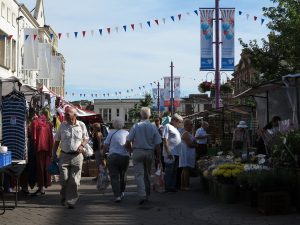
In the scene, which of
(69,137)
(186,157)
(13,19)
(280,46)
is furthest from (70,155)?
(13,19)

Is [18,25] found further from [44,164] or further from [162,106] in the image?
[44,164]

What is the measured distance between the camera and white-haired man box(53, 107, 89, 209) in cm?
970

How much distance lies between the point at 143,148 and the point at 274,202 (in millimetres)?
2743

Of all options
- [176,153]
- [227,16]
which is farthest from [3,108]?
[227,16]

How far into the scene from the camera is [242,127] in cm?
1555

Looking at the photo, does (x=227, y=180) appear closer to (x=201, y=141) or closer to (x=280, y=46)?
(x=201, y=141)

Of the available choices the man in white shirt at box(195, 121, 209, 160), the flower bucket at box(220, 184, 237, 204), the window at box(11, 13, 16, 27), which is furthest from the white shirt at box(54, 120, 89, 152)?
the window at box(11, 13, 16, 27)

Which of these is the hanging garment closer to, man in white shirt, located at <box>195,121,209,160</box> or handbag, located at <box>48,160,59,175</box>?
handbag, located at <box>48,160,59,175</box>

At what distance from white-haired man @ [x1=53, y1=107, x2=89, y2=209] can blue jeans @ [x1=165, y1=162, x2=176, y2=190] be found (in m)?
2.88

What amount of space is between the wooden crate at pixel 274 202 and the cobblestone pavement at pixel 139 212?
0.14 metres

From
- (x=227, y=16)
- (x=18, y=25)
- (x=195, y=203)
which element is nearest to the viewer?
(x=195, y=203)

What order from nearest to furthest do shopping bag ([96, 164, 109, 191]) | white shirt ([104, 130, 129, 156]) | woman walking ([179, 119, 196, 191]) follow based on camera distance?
1. white shirt ([104, 130, 129, 156])
2. shopping bag ([96, 164, 109, 191])
3. woman walking ([179, 119, 196, 191])

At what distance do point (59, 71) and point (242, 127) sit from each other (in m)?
14.8

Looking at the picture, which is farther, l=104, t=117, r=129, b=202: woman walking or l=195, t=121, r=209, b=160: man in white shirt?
l=195, t=121, r=209, b=160: man in white shirt
